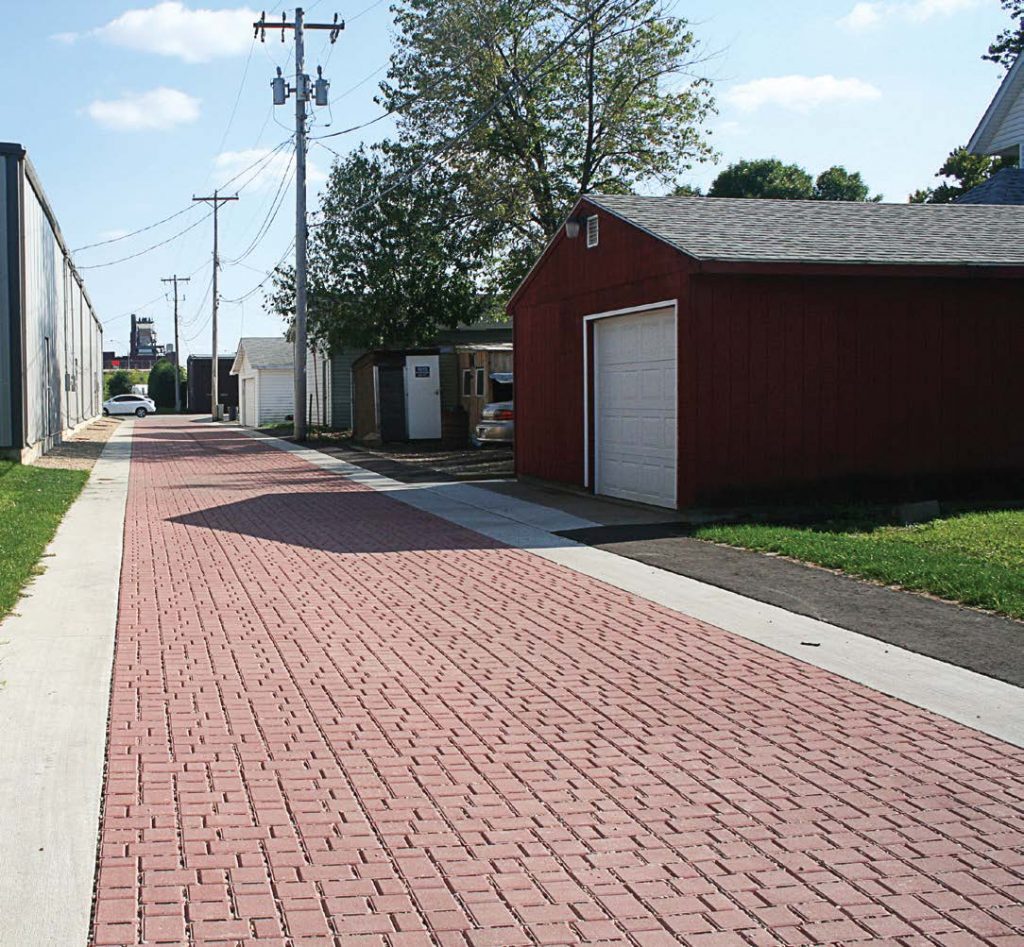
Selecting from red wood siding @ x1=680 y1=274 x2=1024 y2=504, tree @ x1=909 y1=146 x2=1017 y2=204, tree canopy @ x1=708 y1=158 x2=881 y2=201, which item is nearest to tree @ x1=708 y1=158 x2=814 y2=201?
tree canopy @ x1=708 y1=158 x2=881 y2=201

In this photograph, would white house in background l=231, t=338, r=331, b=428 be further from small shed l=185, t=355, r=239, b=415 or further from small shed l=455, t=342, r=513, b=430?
small shed l=185, t=355, r=239, b=415

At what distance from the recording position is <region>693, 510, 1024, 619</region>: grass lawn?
9.66 meters

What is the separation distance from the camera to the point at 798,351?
14.9 metres

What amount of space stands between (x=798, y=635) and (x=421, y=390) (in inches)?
1034

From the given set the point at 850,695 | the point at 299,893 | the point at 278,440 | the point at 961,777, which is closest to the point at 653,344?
the point at 850,695

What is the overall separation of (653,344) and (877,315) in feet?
8.97

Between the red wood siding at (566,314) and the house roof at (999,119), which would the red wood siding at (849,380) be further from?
the house roof at (999,119)

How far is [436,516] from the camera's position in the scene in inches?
632

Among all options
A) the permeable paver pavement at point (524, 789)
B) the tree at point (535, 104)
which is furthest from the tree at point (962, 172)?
the permeable paver pavement at point (524, 789)

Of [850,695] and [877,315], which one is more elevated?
[877,315]

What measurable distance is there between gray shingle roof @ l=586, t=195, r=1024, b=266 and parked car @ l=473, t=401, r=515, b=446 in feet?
36.3

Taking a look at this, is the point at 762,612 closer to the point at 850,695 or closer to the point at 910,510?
the point at 850,695

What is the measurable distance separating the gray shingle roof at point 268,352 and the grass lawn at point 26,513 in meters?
35.8

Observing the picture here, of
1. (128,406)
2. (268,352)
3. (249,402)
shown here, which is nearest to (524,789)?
(268,352)
